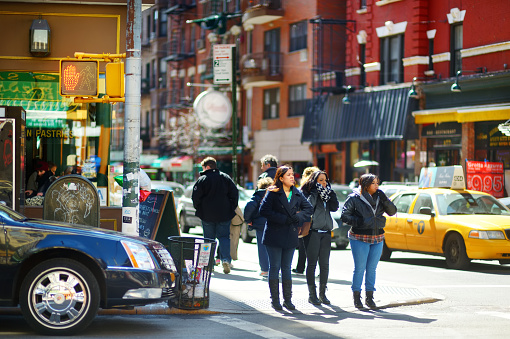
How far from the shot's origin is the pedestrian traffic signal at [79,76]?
12.4m

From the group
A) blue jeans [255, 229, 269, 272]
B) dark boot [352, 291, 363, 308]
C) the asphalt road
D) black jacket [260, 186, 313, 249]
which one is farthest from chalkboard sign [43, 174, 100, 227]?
dark boot [352, 291, 363, 308]

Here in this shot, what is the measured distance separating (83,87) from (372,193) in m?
4.25

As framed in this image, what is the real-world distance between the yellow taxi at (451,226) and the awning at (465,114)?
10532 mm

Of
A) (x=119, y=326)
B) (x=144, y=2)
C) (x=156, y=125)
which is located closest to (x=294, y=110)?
(x=156, y=125)

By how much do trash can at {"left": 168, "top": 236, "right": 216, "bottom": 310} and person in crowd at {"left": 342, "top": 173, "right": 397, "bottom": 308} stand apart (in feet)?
6.08

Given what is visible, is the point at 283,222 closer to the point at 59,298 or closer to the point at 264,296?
the point at 264,296

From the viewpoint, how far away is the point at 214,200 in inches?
586

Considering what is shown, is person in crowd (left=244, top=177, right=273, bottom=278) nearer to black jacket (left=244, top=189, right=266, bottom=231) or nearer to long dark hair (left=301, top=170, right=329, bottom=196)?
black jacket (left=244, top=189, right=266, bottom=231)

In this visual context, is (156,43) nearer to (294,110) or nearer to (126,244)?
(294,110)

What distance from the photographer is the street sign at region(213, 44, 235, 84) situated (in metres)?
21.8

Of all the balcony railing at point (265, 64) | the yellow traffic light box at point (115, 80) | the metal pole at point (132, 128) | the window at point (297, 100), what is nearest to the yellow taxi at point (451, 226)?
the metal pole at point (132, 128)

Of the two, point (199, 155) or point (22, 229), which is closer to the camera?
point (22, 229)

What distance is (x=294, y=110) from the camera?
42125mm

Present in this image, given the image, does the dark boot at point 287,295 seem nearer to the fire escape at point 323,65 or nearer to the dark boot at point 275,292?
the dark boot at point 275,292
